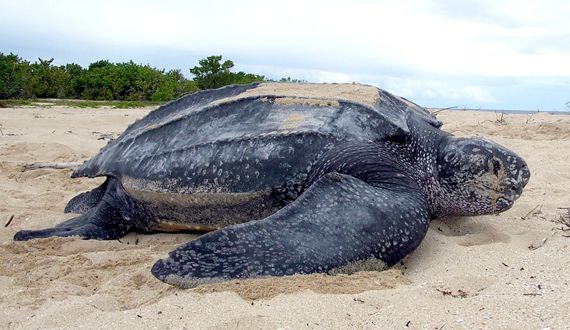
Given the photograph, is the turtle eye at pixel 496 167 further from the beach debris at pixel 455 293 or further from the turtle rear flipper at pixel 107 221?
the turtle rear flipper at pixel 107 221

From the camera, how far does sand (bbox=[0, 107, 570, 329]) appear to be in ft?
4.61

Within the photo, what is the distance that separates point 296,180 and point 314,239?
17.0 inches

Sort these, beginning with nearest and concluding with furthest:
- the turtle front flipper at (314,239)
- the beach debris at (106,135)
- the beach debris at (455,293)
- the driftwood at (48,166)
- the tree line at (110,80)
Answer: the beach debris at (455,293), the turtle front flipper at (314,239), the driftwood at (48,166), the beach debris at (106,135), the tree line at (110,80)

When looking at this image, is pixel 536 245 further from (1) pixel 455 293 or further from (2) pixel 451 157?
(1) pixel 455 293

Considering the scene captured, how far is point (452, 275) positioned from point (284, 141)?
847mm

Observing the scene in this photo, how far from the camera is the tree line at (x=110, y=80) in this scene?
37.9 feet

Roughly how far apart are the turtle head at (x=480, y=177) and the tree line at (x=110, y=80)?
9.29m

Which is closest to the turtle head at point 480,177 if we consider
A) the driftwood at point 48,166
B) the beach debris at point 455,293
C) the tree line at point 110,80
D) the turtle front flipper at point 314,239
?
the turtle front flipper at point 314,239

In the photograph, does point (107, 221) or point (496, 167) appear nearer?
point (496, 167)

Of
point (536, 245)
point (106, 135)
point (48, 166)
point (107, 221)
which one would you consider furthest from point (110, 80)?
point (536, 245)

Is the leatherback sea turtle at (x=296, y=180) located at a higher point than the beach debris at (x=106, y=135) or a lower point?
higher

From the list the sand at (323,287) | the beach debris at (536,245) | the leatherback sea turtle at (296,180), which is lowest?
the sand at (323,287)

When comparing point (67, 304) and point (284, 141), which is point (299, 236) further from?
point (67, 304)

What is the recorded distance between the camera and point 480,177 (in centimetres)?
238
